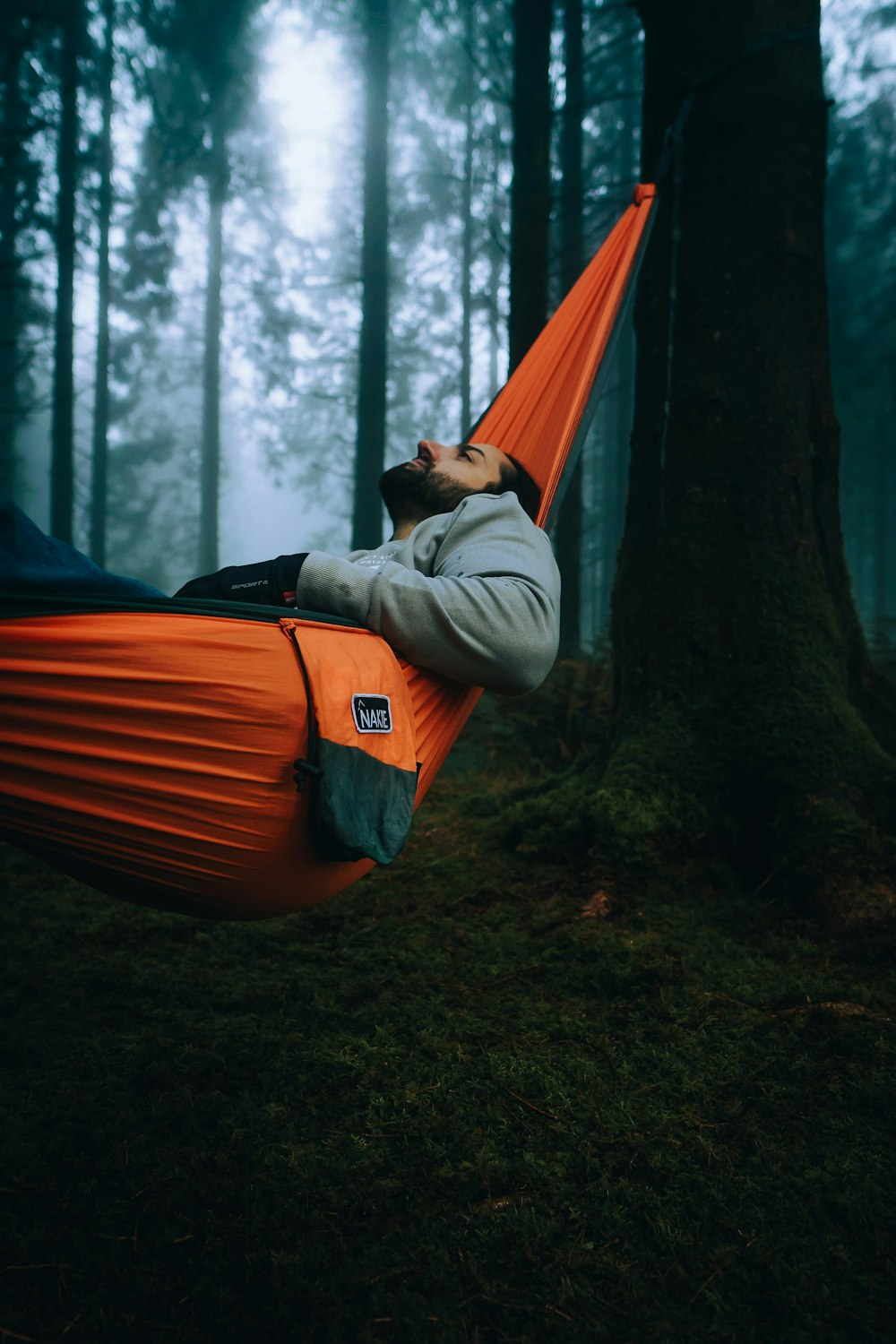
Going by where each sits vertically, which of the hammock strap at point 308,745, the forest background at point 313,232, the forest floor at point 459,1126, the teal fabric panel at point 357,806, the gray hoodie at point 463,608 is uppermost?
the forest background at point 313,232

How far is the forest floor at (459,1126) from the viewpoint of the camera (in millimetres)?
924

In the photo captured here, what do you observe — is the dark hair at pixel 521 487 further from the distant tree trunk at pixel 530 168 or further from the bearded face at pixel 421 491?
the distant tree trunk at pixel 530 168

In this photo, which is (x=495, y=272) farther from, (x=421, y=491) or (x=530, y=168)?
(x=421, y=491)

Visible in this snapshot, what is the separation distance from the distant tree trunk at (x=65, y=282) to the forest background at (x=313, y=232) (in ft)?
0.09

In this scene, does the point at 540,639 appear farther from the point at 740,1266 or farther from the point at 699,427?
the point at 699,427

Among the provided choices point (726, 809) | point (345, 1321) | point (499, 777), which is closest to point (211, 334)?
point (499, 777)

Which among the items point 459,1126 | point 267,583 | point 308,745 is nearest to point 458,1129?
point 459,1126

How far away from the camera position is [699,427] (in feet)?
7.33

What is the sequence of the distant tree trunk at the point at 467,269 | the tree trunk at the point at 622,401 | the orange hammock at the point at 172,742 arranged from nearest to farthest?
the orange hammock at the point at 172,742 → the tree trunk at the point at 622,401 → the distant tree trunk at the point at 467,269

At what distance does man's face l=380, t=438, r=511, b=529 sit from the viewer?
1.80 meters

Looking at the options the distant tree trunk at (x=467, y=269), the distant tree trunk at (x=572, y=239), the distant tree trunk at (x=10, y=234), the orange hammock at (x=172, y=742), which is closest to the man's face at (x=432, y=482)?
the orange hammock at (x=172, y=742)

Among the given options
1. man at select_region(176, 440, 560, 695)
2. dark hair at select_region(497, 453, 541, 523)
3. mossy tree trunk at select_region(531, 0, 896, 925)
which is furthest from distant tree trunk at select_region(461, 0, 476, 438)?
man at select_region(176, 440, 560, 695)

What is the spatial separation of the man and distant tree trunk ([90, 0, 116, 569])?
33.0 feet

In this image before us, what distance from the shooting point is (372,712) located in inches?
46.6
